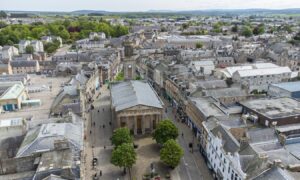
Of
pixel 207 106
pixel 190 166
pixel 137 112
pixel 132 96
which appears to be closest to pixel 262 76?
pixel 207 106

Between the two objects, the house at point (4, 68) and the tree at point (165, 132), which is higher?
the house at point (4, 68)

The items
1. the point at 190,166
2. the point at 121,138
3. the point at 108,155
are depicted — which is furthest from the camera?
the point at 108,155

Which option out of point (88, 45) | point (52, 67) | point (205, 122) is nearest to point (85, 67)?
point (52, 67)

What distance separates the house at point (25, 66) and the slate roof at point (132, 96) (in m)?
48.3

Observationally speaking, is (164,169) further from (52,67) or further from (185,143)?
(52,67)

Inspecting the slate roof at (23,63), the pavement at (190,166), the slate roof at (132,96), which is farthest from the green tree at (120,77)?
the pavement at (190,166)

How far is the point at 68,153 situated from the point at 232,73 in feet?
241

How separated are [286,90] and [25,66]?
98.9m

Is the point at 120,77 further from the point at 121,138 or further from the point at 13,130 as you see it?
the point at 13,130

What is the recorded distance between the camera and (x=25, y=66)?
390ft

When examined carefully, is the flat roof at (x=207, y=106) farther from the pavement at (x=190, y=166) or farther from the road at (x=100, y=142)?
the road at (x=100, y=142)

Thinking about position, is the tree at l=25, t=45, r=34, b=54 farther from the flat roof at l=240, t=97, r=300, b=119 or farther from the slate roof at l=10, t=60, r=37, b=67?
the flat roof at l=240, t=97, r=300, b=119

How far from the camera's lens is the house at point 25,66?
118 meters

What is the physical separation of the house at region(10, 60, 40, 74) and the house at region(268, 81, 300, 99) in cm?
9058
